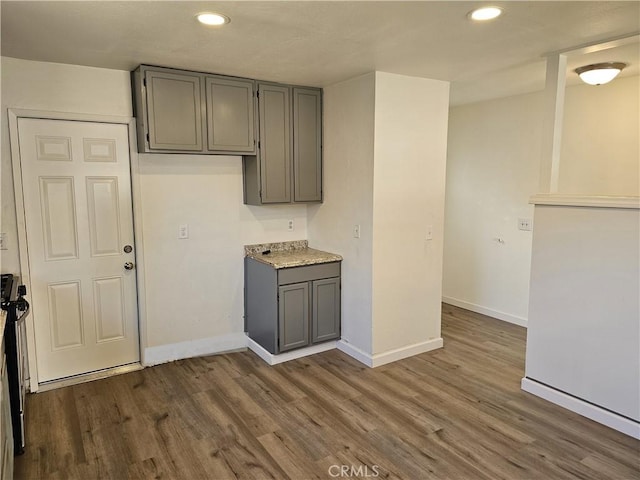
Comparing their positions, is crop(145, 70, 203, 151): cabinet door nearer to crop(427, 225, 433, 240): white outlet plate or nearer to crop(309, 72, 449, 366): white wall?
crop(309, 72, 449, 366): white wall

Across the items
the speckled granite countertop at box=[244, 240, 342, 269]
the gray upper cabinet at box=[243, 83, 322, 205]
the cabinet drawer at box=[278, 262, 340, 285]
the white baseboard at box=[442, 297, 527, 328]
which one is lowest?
the white baseboard at box=[442, 297, 527, 328]

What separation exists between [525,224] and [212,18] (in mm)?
3605

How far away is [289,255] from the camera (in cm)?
397

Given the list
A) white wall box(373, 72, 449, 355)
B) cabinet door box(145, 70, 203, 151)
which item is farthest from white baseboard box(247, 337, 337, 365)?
cabinet door box(145, 70, 203, 151)

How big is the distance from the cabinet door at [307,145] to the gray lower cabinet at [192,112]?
41 centimetres

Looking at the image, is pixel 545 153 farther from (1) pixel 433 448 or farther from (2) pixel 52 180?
(2) pixel 52 180

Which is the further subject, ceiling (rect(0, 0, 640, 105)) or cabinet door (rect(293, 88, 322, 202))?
cabinet door (rect(293, 88, 322, 202))

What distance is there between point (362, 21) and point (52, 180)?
8.00 ft

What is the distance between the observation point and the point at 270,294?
367 cm

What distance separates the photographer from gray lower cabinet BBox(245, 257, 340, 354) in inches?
143

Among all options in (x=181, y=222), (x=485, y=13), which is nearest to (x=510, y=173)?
(x=485, y=13)

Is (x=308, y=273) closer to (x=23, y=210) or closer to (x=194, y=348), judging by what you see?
(x=194, y=348)

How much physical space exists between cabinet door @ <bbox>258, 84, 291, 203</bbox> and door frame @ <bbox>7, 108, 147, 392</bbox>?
1.00m

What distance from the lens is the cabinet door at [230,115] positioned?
346cm
